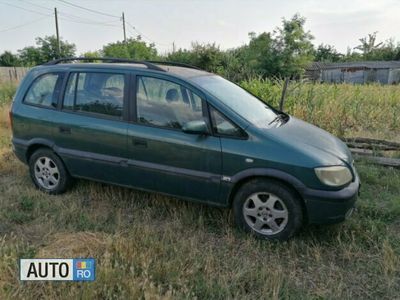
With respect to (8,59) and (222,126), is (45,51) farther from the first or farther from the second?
(222,126)

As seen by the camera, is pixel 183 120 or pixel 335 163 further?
pixel 183 120

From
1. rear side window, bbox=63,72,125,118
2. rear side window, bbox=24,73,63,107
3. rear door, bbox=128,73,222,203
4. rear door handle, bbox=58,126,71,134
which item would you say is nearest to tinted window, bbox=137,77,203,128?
rear door, bbox=128,73,222,203

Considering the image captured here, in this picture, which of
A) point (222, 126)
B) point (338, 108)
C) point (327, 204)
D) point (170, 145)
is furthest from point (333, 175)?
point (338, 108)

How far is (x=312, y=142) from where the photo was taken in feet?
11.1

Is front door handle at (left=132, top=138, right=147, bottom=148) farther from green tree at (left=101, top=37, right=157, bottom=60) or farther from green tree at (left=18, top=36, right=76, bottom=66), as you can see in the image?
green tree at (left=18, top=36, right=76, bottom=66)

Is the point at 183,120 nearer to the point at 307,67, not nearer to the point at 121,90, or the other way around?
the point at 121,90

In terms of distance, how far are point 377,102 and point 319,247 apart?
7603 millimetres

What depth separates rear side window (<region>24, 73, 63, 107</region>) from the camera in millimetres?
4219

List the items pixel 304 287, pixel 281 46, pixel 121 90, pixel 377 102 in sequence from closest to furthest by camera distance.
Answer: pixel 304 287 < pixel 121 90 < pixel 377 102 < pixel 281 46

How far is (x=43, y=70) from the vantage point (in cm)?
438

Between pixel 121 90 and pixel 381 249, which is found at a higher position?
pixel 121 90

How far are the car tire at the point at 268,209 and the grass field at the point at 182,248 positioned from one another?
127mm

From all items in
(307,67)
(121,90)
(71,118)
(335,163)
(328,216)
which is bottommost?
(328,216)

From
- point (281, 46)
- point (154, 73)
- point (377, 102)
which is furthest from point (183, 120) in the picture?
point (281, 46)
